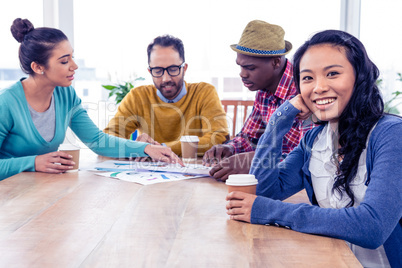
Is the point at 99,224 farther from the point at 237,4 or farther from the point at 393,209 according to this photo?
the point at 237,4

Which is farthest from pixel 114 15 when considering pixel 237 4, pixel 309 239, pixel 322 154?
pixel 309 239

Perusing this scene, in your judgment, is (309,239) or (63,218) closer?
(309,239)

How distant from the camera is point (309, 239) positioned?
3.04ft

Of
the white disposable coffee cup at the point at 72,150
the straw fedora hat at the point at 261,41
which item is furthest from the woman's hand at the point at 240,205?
the straw fedora hat at the point at 261,41

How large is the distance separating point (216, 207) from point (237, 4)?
2824 millimetres

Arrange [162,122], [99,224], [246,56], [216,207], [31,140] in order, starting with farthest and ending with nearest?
[162,122]
[246,56]
[31,140]
[216,207]
[99,224]

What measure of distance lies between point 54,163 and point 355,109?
116 cm

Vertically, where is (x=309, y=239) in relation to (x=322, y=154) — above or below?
below

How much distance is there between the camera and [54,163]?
1.65m

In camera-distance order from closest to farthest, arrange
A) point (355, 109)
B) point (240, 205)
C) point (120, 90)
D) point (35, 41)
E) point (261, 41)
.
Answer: point (240, 205)
point (355, 109)
point (35, 41)
point (261, 41)
point (120, 90)

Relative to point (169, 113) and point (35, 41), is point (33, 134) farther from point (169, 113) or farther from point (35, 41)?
point (169, 113)

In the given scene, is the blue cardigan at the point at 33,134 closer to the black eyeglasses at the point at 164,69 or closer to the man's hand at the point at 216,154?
the man's hand at the point at 216,154

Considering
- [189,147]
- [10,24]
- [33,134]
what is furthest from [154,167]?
[10,24]

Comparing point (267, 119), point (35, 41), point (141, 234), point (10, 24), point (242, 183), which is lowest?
point (141, 234)
